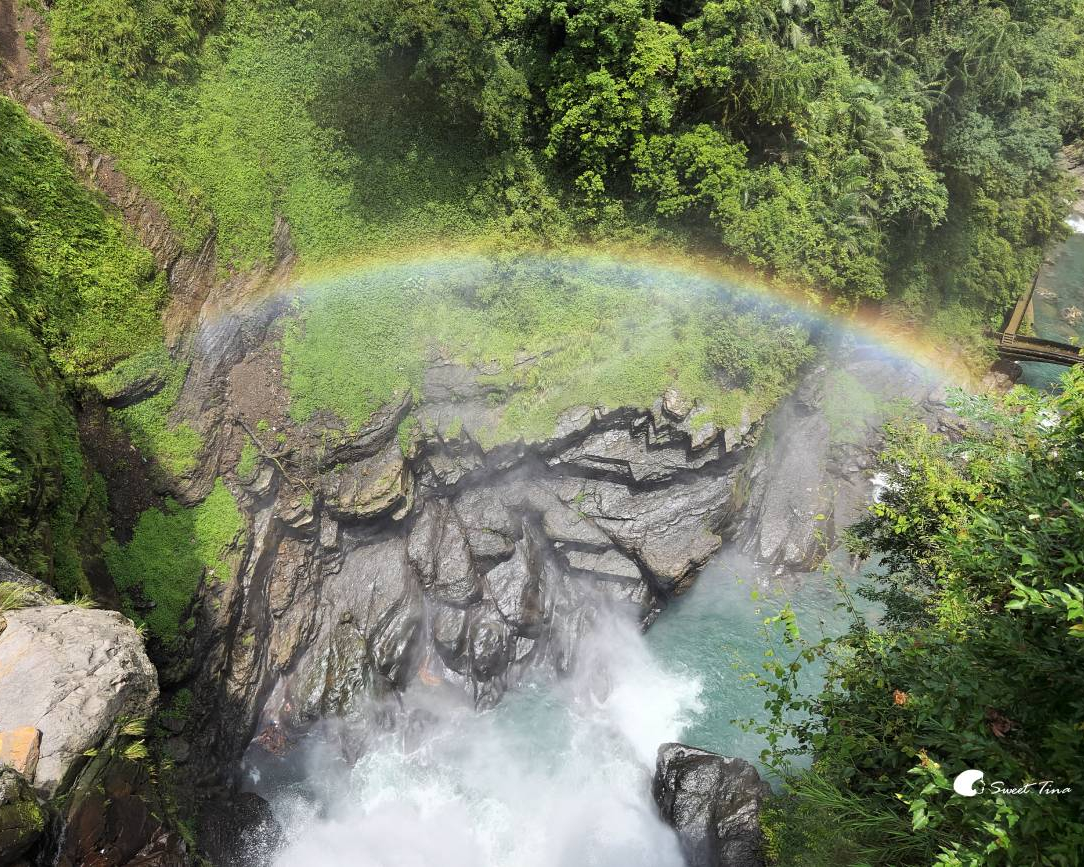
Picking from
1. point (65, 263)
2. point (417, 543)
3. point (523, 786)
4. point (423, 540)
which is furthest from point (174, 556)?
point (523, 786)

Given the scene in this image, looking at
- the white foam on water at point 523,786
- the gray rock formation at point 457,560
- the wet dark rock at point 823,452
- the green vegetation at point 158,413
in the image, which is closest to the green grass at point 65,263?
the green vegetation at point 158,413

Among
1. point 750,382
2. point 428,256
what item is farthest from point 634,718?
point 428,256

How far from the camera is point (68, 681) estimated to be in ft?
28.4

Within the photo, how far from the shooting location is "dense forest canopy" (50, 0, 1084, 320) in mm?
16578

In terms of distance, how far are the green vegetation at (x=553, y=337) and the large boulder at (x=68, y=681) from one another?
34.9 feet

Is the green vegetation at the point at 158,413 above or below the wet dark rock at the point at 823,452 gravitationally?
above

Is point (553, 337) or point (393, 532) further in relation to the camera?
point (553, 337)

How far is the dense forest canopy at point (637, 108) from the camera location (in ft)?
54.4

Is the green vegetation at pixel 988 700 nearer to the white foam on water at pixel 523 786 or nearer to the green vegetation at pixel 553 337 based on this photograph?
the white foam on water at pixel 523 786

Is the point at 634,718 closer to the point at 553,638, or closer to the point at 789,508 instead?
the point at 553,638

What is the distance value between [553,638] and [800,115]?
18.2 m

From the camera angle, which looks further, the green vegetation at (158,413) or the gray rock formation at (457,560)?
the gray rock formation at (457,560)

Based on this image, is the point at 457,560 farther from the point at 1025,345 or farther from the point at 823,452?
the point at 1025,345

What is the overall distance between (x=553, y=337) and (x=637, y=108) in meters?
7.12
